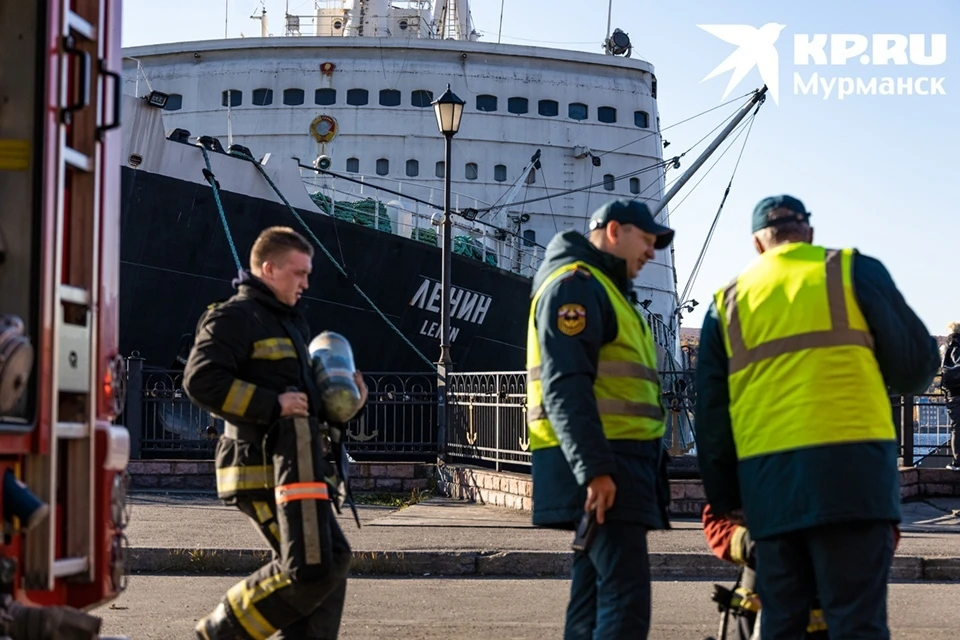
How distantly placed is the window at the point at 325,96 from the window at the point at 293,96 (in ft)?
0.98

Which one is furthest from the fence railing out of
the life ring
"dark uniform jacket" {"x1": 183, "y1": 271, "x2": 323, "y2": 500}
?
the life ring

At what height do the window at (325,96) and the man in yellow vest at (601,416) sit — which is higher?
the window at (325,96)

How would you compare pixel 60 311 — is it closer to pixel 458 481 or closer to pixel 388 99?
pixel 458 481

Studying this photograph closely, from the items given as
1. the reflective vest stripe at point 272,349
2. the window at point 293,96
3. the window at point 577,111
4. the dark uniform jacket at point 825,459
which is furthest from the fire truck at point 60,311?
the window at point 577,111

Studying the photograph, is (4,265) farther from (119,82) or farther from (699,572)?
(699,572)

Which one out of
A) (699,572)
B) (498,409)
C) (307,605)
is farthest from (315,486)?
(498,409)

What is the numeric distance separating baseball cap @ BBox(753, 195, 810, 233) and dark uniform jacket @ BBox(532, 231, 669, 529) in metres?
0.58

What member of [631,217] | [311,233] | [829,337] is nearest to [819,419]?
[829,337]

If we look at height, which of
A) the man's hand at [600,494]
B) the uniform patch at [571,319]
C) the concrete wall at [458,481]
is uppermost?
the uniform patch at [571,319]

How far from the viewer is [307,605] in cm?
504

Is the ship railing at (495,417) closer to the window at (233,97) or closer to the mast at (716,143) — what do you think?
the mast at (716,143)

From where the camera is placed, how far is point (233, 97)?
93.2ft

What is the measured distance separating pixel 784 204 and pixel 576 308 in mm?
765

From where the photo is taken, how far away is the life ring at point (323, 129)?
89.6 feet
